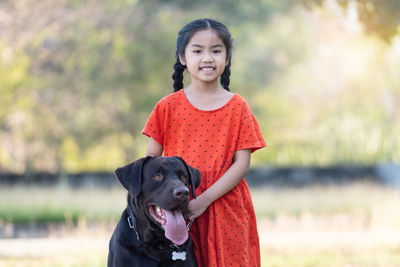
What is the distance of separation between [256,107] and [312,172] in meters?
5.54

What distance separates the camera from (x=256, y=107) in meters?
18.4

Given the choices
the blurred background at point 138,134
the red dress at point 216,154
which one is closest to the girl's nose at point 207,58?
the red dress at point 216,154

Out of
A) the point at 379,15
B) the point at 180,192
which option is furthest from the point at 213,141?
the point at 379,15

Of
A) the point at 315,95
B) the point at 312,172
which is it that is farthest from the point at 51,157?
the point at 315,95

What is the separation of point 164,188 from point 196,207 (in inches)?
12.9

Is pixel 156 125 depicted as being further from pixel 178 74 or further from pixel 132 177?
pixel 132 177

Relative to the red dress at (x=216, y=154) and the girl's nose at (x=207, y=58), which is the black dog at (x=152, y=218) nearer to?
the red dress at (x=216, y=154)

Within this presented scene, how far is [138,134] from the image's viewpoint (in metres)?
17.6

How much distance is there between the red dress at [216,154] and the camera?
3.98 metres

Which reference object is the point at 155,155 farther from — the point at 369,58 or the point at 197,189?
the point at 369,58

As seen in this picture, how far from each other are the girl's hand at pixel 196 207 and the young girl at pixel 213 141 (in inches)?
1.2

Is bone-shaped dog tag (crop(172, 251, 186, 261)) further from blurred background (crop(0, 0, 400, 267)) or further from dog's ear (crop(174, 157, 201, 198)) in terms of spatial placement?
blurred background (crop(0, 0, 400, 267))

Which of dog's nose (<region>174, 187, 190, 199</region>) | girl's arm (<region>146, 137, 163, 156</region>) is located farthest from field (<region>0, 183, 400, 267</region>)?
dog's nose (<region>174, 187, 190, 199</region>)

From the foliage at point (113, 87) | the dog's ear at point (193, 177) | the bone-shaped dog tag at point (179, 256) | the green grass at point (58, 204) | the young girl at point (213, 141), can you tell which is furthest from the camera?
the foliage at point (113, 87)
